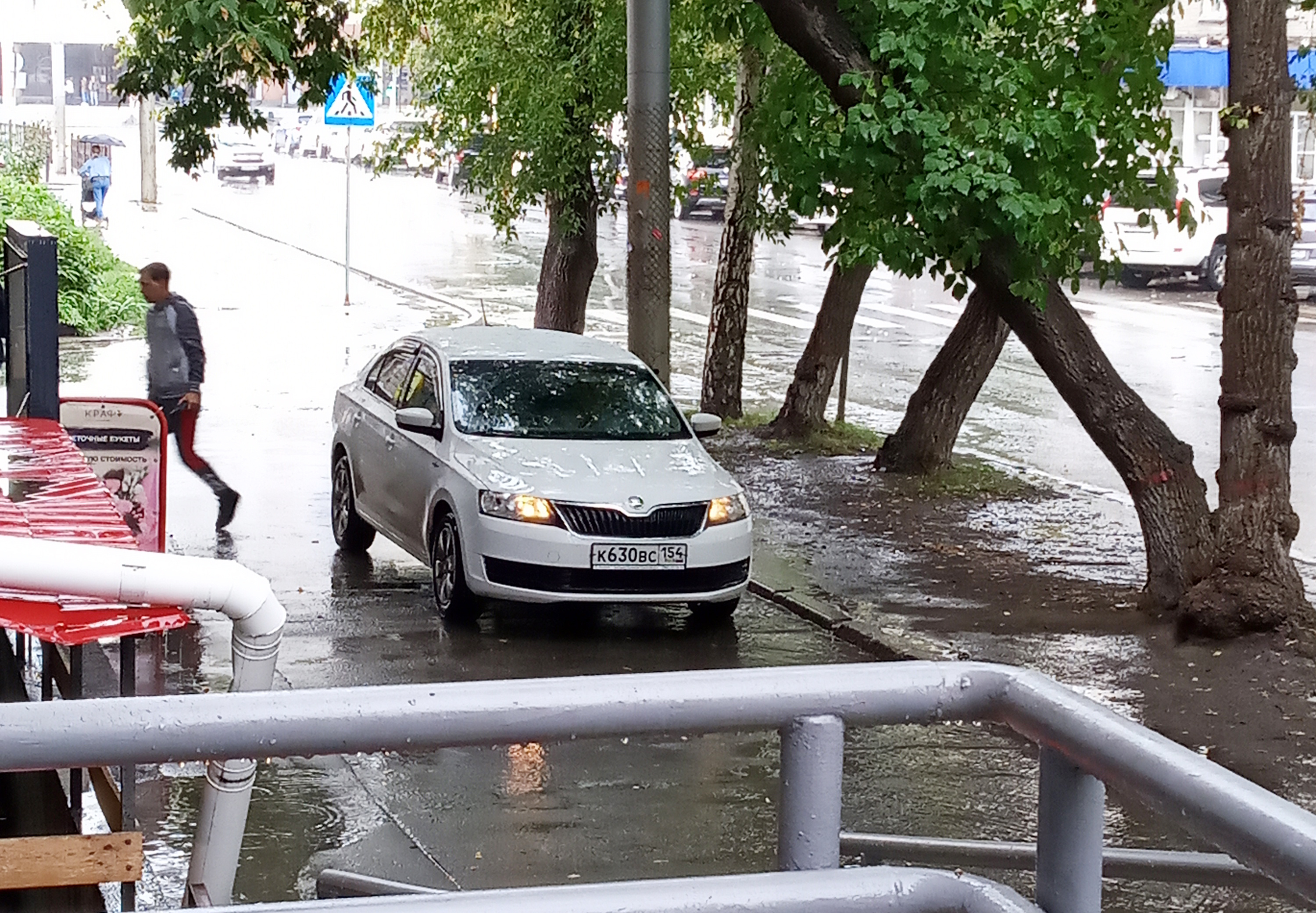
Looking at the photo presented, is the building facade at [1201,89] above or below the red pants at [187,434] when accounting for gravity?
above

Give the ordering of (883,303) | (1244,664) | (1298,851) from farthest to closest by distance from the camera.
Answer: (883,303)
(1244,664)
(1298,851)

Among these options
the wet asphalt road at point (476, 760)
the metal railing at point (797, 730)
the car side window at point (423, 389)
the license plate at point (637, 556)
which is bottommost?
the wet asphalt road at point (476, 760)

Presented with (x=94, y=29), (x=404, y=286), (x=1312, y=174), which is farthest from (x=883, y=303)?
(x=94, y=29)

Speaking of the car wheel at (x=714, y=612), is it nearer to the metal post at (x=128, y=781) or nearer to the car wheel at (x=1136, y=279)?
the metal post at (x=128, y=781)

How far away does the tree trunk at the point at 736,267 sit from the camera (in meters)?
16.3

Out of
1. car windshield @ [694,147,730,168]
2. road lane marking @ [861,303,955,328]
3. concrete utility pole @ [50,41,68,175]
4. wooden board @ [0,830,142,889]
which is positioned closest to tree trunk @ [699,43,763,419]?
car windshield @ [694,147,730,168]

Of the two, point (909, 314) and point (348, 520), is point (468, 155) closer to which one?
point (348, 520)

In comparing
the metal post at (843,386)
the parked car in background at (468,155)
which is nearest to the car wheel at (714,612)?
the metal post at (843,386)

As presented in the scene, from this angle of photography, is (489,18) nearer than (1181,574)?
No

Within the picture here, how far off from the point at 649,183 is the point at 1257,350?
4.38 meters

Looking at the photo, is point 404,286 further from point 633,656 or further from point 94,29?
point 94,29

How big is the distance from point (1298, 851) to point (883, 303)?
29397 mm

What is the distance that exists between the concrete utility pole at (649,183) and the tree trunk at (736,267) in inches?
145

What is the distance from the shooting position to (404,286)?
1230 inches
